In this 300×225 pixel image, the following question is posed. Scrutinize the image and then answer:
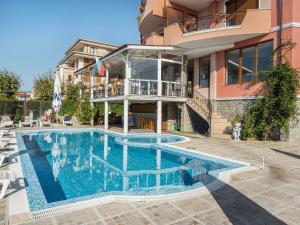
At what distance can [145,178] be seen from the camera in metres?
8.02

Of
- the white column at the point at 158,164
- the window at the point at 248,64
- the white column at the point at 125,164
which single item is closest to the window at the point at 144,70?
the window at the point at 248,64

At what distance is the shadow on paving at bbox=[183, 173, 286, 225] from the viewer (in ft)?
13.7

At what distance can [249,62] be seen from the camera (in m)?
15.6

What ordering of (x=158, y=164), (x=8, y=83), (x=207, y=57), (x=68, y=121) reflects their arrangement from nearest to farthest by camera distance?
1. (x=158, y=164)
2. (x=207, y=57)
3. (x=68, y=121)
4. (x=8, y=83)

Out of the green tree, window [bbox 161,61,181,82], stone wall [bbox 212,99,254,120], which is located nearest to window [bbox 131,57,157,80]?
window [bbox 161,61,181,82]

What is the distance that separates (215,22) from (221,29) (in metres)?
2.46

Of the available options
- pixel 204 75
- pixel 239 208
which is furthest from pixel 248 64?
pixel 239 208

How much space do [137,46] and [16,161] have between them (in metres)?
10.6

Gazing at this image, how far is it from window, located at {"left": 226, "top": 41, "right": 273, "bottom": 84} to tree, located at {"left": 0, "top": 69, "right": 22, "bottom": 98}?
34157 mm

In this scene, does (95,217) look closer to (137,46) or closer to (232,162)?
(232,162)

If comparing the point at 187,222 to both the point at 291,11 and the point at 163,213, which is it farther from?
the point at 291,11

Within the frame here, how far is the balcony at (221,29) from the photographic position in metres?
14.2

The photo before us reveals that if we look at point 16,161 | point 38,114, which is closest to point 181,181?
point 16,161

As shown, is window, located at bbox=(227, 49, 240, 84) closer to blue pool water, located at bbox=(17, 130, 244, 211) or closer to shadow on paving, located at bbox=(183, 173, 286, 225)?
blue pool water, located at bbox=(17, 130, 244, 211)
